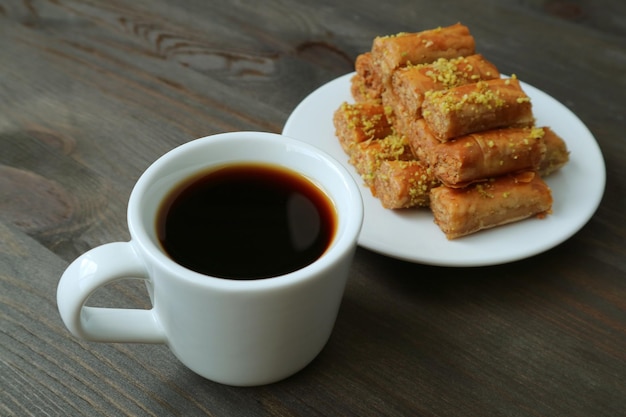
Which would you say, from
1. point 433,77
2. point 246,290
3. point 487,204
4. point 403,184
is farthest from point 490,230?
point 246,290

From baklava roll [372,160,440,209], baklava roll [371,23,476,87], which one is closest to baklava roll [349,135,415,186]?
baklava roll [372,160,440,209]

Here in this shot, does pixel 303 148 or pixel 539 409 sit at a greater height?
pixel 303 148

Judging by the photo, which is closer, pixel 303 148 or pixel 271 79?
pixel 303 148

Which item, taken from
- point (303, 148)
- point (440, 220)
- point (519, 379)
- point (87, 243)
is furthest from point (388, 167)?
point (87, 243)

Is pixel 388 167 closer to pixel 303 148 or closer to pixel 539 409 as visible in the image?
pixel 303 148

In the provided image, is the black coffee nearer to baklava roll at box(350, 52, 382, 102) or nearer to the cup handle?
the cup handle

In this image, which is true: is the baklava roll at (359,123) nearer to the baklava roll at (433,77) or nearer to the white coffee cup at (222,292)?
the baklava roll at (433,77)

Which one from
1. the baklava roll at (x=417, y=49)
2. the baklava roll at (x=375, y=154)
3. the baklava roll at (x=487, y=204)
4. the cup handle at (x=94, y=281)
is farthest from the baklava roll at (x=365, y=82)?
the cup handle at (x=94, y=281)
